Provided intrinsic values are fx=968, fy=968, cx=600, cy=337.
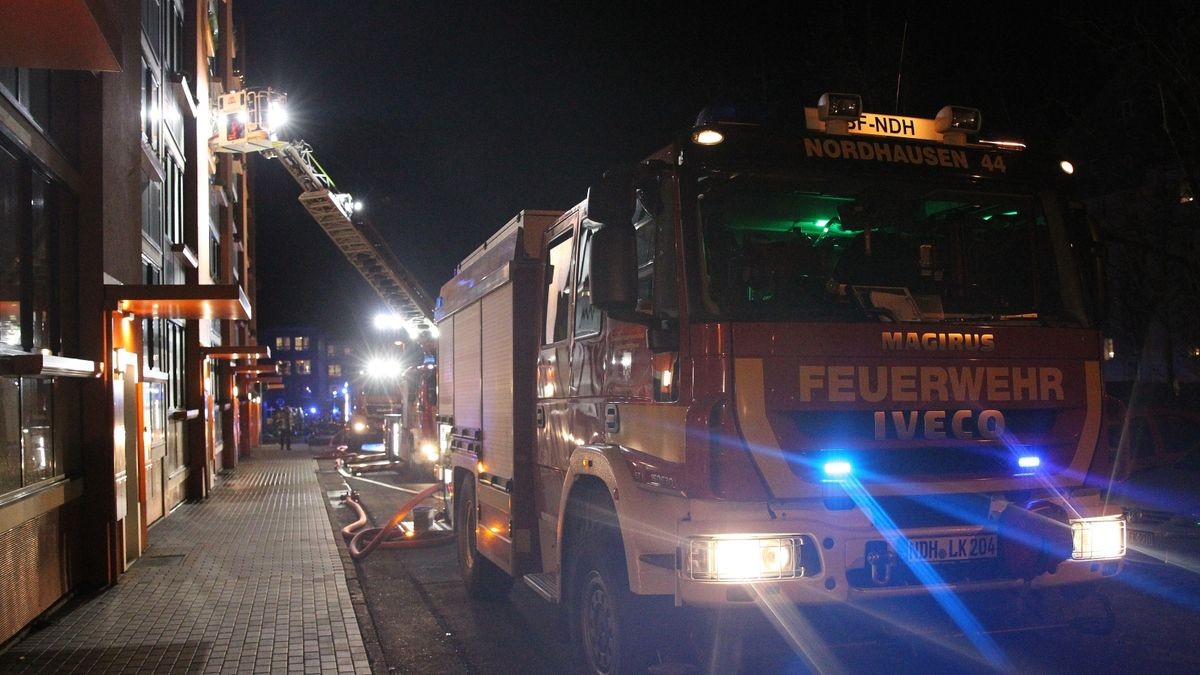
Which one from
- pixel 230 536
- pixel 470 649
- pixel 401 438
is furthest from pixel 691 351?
pixel 401 438

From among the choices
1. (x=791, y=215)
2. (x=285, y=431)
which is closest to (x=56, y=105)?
(x=791, y=215)

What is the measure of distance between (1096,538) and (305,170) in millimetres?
24387

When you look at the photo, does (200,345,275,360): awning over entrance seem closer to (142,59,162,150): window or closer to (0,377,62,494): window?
(142,59,162,150): window

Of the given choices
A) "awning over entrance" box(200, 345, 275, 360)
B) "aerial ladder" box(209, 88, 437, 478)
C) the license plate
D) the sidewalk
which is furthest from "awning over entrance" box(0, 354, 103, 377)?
"aerial ladder" box(209, 88, 437, 478)

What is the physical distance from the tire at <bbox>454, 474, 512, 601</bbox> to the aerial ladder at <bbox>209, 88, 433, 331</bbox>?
55.3 feet

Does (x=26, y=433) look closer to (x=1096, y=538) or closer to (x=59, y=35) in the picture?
(x=59, y=35)

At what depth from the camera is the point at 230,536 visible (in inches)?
512

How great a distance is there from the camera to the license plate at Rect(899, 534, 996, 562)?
425 centimetres

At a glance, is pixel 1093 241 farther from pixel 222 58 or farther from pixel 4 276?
pixel 222 58

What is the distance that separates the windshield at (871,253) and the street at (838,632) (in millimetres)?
1363

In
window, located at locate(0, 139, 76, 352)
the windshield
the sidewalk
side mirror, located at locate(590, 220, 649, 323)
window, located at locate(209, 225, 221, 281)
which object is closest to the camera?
side mirror, located at locate(590, 220, 649, 323)

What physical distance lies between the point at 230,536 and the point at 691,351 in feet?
34.6

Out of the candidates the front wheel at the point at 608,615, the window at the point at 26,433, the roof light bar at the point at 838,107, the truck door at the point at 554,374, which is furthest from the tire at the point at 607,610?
the window at the point at 26,433

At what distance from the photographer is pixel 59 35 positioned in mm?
5129
